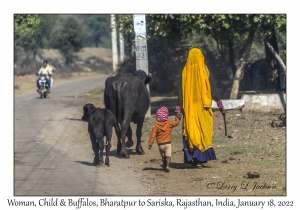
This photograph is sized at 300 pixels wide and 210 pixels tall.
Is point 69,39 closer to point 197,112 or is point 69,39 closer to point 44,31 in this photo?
point 44,31

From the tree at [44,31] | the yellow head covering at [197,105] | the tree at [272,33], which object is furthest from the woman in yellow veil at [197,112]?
the tree at [44,31]

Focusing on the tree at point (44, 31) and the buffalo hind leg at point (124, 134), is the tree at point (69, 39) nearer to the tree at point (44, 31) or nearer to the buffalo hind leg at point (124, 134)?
the tree at point (44, 31)

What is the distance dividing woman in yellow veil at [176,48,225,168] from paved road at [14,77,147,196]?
1.06 m

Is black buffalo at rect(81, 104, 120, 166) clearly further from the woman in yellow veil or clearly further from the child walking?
the woman in yellow veil

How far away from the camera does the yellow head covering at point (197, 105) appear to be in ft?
36.9

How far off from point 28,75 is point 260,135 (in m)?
34.3

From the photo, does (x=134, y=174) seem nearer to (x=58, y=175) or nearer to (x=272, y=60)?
(x=58, y=175)

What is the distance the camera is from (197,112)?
11289mm

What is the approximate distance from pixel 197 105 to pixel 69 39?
1764 inches

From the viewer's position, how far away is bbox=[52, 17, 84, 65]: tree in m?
54.2

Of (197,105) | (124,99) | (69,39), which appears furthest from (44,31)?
(197,105)

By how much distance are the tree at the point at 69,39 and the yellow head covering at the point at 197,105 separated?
42.5 metres

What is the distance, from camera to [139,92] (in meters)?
13.5

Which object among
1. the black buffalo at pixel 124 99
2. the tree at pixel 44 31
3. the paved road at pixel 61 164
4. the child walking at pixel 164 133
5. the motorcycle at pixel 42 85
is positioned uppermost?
the tree at pixel 44 31
